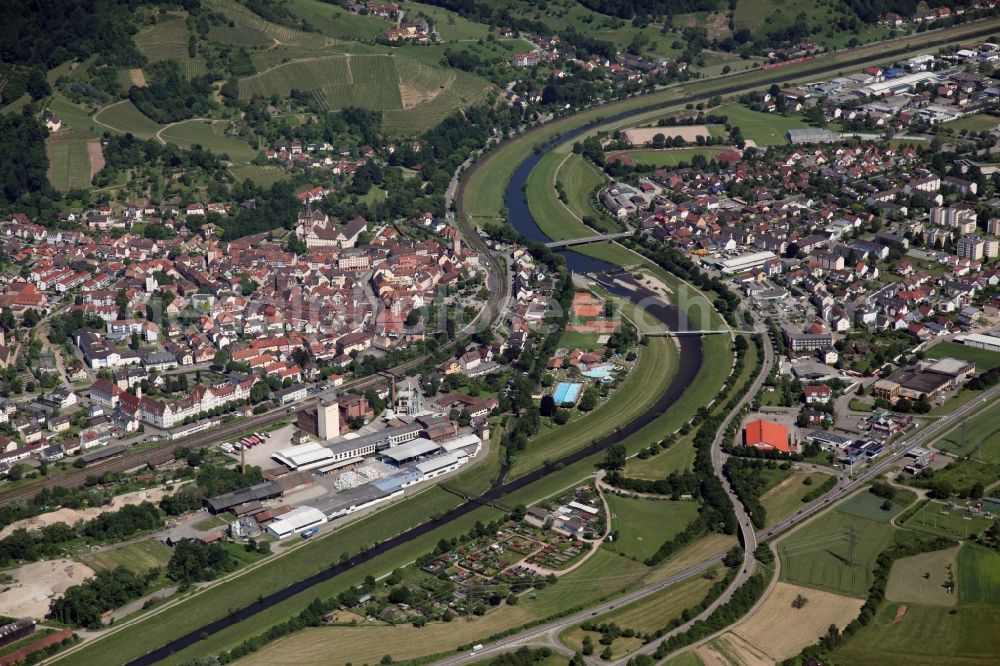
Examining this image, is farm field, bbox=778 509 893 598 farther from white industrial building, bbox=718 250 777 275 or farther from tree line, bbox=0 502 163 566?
white industrial building, bbox=718 250 777 275

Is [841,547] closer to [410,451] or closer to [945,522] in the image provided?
[945,522]

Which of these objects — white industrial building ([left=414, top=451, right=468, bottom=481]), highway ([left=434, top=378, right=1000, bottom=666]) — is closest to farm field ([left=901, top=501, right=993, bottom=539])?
highway ([left=434, top=378, right=1000, bottom=666])

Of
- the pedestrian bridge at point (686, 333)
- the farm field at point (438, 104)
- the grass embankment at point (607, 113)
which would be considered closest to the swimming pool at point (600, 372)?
the pedestrian bridge at point (686, 333)

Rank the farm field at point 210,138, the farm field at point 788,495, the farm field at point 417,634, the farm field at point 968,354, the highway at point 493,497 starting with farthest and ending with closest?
1. the farm field at point 210,138
2. the farm field at point 968,354
3. the farm field at point 788,495
4. the highway at point 493,497
5. the farm field at point 417,634

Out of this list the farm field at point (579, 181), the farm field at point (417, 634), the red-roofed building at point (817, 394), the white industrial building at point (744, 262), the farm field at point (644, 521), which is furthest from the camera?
the farm field at point (579, 181)

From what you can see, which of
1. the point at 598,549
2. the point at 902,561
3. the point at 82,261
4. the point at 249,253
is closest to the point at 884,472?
the point at 902,561

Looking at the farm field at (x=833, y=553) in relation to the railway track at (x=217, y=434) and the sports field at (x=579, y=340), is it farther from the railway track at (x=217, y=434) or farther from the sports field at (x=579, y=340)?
the railway track at (x=217, y=434)
